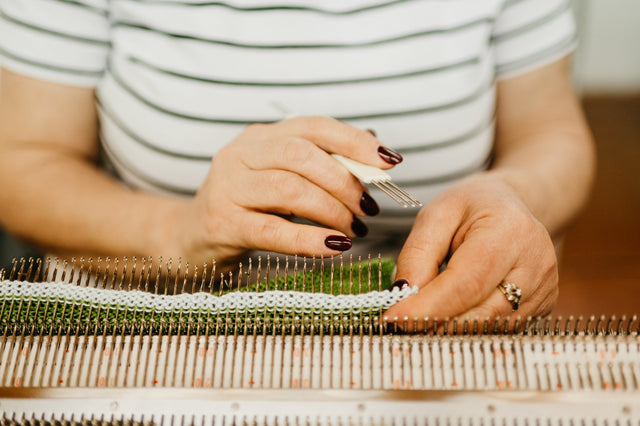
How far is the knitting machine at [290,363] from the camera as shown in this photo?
0.46m

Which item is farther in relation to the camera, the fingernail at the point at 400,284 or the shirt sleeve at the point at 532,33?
the shirt sleeve at the point at 532,33

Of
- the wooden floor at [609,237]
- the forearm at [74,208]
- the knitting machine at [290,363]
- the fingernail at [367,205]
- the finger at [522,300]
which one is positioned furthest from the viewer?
the wooden floor at [609,237]

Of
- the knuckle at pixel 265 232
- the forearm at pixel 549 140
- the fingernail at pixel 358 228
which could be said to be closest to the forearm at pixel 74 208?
the knuckle at pixel 265 232

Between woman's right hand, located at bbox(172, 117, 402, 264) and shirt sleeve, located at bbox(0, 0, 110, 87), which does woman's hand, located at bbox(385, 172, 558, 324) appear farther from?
shirt sleeve, located at bbox(0, 0, 110, 87)

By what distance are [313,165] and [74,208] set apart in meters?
0.50

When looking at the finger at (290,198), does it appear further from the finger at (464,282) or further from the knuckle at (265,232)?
the finger at (464,282)

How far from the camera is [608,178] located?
251 centimetres

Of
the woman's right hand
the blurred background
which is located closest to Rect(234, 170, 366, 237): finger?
the woman's right hand

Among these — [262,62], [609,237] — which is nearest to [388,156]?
[262,62]

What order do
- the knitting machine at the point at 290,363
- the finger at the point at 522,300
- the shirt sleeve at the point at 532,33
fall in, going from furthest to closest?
the shirt sleeve at the point at 532,33 < the finger at the point at 522,300 < the knitting machine at the point at 290,363

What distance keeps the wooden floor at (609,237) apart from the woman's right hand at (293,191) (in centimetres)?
151

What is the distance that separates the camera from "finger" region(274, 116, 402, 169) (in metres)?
0.65

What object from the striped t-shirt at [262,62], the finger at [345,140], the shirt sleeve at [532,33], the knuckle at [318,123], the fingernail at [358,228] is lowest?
the fingernail at [358,228]

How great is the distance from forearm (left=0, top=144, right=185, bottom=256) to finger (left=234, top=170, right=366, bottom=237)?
220 mm
